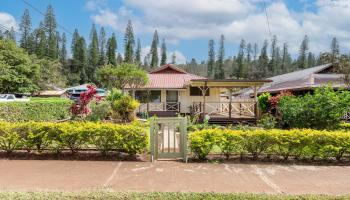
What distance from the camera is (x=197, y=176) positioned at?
7.13 m

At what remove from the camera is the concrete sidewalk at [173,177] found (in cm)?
625

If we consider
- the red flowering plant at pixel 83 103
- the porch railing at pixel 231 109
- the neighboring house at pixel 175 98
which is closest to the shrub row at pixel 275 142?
the red flowering plant at pixel 83 103

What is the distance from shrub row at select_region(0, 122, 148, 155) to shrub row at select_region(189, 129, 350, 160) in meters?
1.54

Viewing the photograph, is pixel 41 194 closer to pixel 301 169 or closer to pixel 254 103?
pixel 301 169

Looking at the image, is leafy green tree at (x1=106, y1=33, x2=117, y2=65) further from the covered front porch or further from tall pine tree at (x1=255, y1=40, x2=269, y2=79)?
the covered front porch

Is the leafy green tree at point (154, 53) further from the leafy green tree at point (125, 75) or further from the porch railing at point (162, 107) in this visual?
the leafy green tree at point (125, 75)

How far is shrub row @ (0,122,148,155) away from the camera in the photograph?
873cm

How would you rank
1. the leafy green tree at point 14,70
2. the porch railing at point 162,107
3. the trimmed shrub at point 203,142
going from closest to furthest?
1. the trimmed shrub at point 203,142
2. the porch railing at point 162,107
3. the leafy green tree at point 14,70

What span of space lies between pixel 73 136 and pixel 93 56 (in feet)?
229

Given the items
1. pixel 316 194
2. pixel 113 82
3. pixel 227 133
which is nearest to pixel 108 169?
pixel 227 133

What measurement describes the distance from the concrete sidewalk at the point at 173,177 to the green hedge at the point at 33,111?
8373 millimetres

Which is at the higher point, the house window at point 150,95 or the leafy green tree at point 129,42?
the leafy green tree at point 129,42

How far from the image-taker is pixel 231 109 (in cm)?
2056

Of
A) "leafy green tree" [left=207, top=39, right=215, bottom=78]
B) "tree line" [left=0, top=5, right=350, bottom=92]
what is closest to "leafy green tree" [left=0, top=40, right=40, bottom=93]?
"tree line" [left=0, top=5, right=350, bottom=92]
